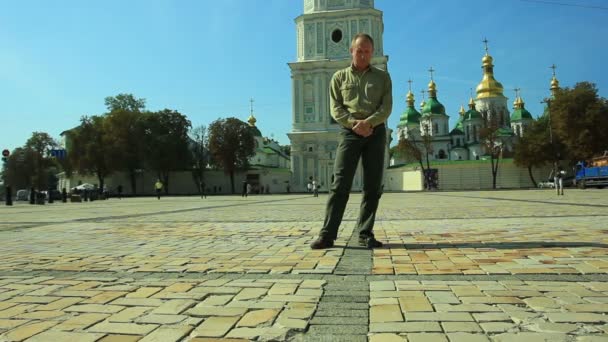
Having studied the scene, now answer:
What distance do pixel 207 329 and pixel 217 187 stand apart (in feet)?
179

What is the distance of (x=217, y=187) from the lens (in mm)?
55938

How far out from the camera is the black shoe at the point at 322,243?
4707 millimetres

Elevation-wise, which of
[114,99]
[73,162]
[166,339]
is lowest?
[166,339]

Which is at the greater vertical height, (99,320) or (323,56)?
(323,56)

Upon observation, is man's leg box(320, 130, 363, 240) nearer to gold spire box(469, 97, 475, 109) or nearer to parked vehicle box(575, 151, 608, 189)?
parked vehicle box(575, 151, 608, 189)

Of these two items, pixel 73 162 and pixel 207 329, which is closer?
pixel 207 329

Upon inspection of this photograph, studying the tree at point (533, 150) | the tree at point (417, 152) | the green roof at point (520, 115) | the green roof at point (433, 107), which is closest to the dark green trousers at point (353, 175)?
the tree at point (417, 152)

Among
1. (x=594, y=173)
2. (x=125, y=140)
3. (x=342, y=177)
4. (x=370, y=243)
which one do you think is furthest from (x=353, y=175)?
(x=125, y=140)

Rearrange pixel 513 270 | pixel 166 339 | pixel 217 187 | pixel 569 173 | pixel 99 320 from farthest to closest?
pixel 217 187
pixel 569 173
pixel 513 270
pixel 99 320
pixel 166 339

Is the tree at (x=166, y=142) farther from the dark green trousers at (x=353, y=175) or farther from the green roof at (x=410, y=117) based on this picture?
the dark green trousers at (x=353, y=175)

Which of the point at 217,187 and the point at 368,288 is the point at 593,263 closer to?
the point at 368,288

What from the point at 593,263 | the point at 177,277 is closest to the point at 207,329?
the point at 177,277

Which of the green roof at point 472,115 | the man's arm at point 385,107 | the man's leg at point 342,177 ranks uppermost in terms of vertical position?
the green roof at point 472,115

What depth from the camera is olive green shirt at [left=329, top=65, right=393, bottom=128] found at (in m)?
4.70
